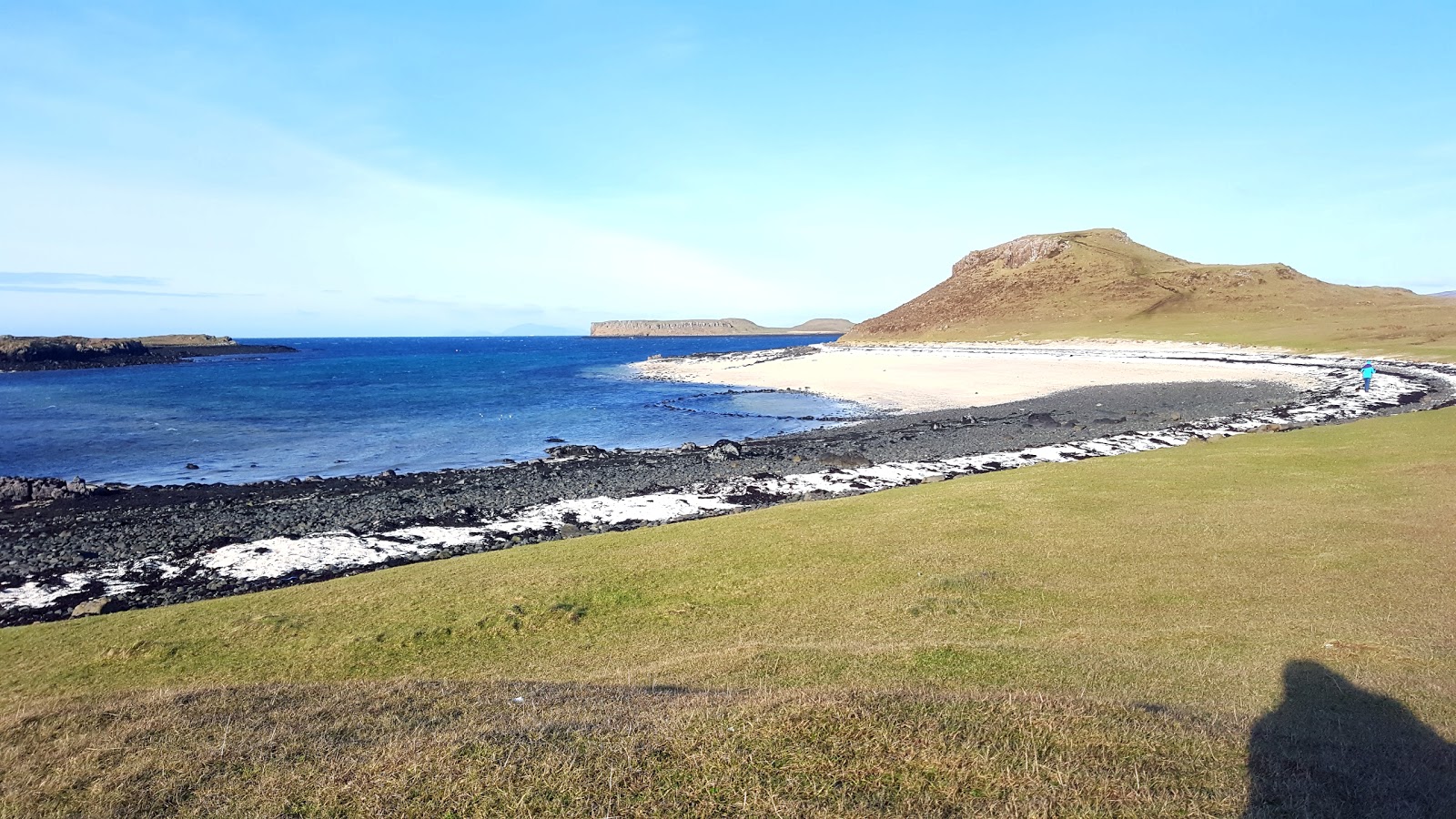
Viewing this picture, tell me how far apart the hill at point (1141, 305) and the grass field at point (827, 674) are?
65.3 metres

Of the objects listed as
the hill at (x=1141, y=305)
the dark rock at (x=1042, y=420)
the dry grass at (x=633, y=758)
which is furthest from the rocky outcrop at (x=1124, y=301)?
the dry grass at (x=633, y=758)

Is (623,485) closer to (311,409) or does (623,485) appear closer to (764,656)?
(764,656)

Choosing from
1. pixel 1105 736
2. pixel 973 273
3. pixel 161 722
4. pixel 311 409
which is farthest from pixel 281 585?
pixel 973 273

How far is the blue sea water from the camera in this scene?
112 feet

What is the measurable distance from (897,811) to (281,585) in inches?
565

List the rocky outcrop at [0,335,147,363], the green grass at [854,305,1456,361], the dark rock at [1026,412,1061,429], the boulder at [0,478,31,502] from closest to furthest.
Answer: the boulder at [0,478,31,502], the dark rock at [1026,412,1061,429], the green grass at [854,305,1456,361], the rocky outcrop at [0,335,147,363]

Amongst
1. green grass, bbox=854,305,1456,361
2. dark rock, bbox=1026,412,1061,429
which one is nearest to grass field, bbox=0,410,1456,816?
dark rock, bbox=1026,412,1061,429

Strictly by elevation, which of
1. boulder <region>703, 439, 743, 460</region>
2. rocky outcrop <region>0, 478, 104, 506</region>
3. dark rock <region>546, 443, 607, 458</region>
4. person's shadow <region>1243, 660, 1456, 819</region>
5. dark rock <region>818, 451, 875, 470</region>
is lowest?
rocky outcrop <region>0, 478, 104, 506</region>

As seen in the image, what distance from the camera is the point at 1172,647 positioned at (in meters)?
8.55

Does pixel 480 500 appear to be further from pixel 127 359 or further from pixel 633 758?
pixel 127 359

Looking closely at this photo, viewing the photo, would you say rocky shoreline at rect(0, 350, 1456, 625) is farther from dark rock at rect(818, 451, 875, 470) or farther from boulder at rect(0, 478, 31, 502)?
boulder at rect(0, 478, 31, 502)

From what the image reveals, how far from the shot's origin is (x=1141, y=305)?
11338cm

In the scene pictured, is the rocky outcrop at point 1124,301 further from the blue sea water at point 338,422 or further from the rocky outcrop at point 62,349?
the rocky outcrop at point 62,349

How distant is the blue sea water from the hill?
5530 cm
